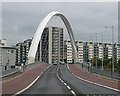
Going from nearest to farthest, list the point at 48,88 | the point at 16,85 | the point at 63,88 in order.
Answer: the point at 63,88 < the point at 48,88 < the point at 16,85

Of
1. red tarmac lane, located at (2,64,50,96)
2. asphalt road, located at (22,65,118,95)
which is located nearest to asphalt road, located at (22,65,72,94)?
asphalt road, located at (22,65,118,95)

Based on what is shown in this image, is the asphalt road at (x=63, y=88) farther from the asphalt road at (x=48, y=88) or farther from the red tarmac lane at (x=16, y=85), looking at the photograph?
the red tarmac lane at (x=16, y=85)

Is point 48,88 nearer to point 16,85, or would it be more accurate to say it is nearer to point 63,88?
point 63,88

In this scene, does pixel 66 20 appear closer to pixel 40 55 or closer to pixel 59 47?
pixel 40 55

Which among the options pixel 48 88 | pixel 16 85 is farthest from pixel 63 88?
pixel 16 85

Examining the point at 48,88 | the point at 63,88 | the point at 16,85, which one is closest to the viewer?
Answer: the point at 63,88

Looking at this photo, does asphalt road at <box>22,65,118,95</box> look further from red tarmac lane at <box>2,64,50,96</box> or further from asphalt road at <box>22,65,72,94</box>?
red tarmac lane at <box>2,64,50,96</box>

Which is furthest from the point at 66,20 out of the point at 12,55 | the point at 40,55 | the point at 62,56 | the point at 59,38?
the point at 62,56

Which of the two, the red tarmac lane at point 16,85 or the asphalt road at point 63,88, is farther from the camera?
the red tarmac lane at point 16,85

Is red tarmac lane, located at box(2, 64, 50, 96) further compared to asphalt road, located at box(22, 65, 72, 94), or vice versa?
red tarmac lane, located at box(2, 64, 50, 96)

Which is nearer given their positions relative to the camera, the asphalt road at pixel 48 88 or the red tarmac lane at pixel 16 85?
the asphalt road at pixel 48 88

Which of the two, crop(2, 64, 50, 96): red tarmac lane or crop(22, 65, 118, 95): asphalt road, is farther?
crop(2, 64, 50, 96): red tarmac lane

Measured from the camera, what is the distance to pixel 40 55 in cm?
10888

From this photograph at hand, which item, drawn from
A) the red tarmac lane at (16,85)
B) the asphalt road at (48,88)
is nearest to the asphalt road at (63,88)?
the asphalt road at (48,88)
